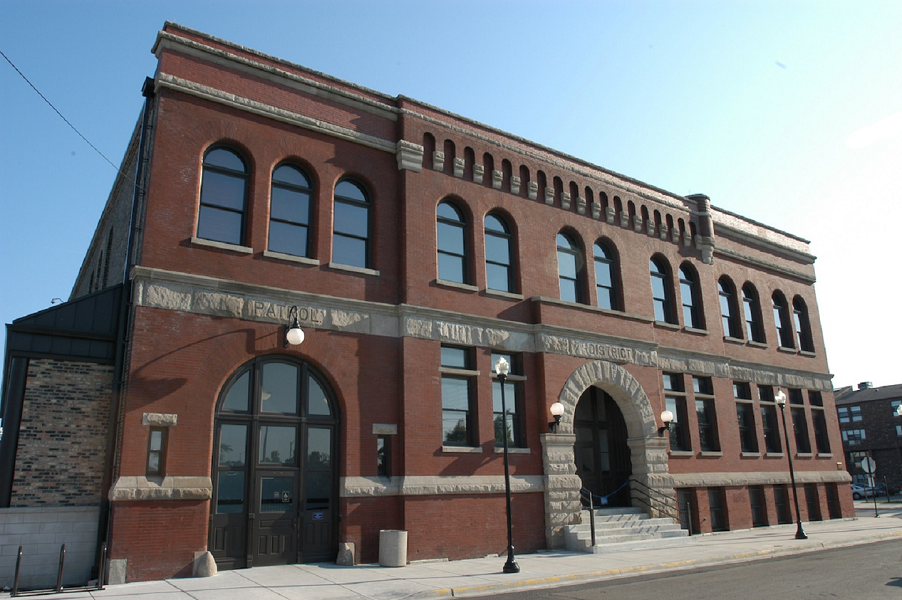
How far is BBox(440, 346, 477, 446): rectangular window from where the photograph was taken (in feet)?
57.9

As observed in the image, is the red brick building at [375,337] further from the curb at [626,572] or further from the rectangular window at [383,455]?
the curb at [626,572]

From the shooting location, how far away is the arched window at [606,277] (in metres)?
22.3

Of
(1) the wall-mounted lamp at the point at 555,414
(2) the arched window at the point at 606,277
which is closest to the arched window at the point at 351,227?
(1) the wall-mounted lamp at the point at 555,414

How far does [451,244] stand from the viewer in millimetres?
19328

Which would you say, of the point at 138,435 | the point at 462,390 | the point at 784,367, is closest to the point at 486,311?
the point at 462,390

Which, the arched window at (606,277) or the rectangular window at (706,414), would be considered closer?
the arched window at (606,277)

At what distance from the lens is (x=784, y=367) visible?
90.0ft

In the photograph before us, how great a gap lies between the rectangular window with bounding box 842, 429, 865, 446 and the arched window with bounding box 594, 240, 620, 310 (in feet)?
214

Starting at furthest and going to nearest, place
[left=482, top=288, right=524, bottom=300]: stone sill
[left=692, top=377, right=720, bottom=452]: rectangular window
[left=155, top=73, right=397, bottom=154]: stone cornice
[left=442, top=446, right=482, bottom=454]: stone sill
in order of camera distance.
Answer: [left=692, top=377, right=720, bottom=452]: rectangular window, [left=482, top=288, right=524, bottom=300]: stone sill, [left=442, top=446, right=482, bottom=454]: stone sill, [left=155, top=73, right=397, bottom=154]: stone cornice

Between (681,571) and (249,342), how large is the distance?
1065 centimetres

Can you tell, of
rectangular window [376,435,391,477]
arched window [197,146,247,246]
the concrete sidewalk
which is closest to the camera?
the concrete sidewalk

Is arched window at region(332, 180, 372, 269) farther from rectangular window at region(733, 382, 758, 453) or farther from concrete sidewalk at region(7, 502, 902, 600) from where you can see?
rectangular window at region(733, 382, 758, 453)

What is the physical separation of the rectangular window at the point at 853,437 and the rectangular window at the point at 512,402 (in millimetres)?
69349

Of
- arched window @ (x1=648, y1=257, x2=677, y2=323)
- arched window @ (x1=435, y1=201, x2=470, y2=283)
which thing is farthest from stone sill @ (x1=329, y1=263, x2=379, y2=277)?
arched window @ (x1=648, y1=257, x2=677, y2=323)
